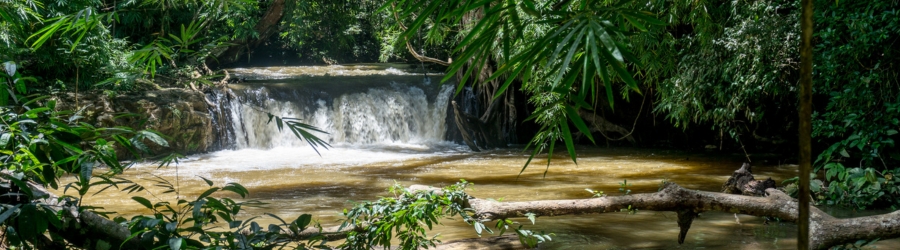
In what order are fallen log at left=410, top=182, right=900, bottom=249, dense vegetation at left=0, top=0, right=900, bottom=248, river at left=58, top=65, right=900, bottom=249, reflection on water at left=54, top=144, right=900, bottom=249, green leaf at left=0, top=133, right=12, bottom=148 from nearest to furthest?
dense vegetation at left=0, top=0, right=900, bottom=248 → green leaf at left=0, top=133, right=12, bottom=148 → fallen log at left=410, top=182, right=900, bottom=249 → reflection on water at left=54, top=144, right=900, bottom=249 → river at left=58, top=65, right=900, bottom=249

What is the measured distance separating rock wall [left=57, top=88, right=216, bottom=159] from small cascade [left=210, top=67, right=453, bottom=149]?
497 mm

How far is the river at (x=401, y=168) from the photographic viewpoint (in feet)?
16.4

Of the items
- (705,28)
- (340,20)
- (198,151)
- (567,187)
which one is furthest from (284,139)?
(705,28)

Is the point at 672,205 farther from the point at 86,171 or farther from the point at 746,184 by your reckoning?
the point at 86,171

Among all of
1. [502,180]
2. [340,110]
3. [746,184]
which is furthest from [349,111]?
[746,184]

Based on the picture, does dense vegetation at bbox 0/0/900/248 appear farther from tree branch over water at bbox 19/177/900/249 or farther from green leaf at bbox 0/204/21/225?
tree branch over water at bbox 19/177/900/249

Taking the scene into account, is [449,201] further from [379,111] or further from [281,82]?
[281,82]

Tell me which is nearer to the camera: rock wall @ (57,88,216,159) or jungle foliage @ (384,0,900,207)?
jungle foliage @ (384,0,900,207)

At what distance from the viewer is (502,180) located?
8.52 m

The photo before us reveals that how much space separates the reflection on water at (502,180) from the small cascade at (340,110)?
1.76 ft

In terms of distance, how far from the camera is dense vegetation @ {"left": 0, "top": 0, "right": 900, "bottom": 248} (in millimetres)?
1383

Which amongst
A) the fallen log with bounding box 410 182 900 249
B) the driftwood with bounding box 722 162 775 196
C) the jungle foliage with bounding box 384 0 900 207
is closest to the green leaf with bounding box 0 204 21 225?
the fallen log with bounding box 410 182 900 249

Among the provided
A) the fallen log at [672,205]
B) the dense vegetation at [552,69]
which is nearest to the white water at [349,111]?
the dense vegetation at [552,69]

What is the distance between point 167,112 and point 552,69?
10781 mm
